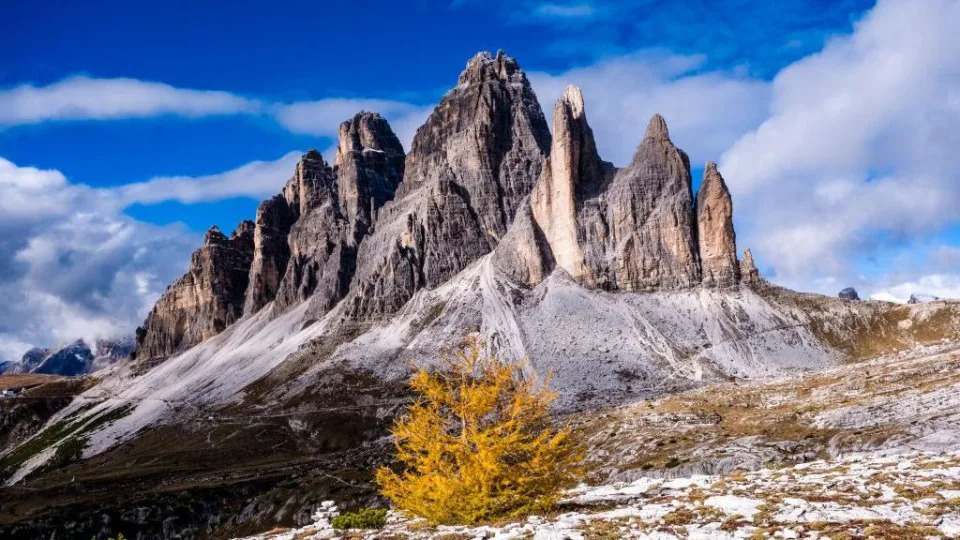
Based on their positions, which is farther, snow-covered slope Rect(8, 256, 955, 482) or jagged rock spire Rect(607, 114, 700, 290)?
jagged rock spire Rect(607, 114, 700, 290)

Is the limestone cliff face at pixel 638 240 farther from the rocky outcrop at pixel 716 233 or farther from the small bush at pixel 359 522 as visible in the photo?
the small bush at pixel 359 522

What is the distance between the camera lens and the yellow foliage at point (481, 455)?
23.0 m

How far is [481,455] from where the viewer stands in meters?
22.6

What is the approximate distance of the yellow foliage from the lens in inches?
907

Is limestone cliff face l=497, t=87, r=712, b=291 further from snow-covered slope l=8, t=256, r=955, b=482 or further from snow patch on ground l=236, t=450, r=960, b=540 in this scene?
snow patch on ground l=236, t=450, r=960, b=540

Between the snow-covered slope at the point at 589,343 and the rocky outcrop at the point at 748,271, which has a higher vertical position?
the rocky outcrop at the point at 748,271

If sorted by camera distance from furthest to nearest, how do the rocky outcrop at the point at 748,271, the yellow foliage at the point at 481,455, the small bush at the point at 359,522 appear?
the rocky outcrop at the point at 748,271
the small bush at the point at 359,522
the yellow foliage at the point at 481,455

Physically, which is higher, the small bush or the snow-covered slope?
the snow-covered slope

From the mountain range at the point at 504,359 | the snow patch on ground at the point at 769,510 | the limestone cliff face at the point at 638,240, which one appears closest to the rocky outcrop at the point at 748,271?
the mountain range at the point at 504,359

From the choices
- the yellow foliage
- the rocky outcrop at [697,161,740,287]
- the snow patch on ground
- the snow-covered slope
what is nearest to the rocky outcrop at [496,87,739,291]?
the rocky outcrop at [697,161,740,287]

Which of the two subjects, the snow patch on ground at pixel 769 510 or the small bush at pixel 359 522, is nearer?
the snow patch on ground at pixel 769 510

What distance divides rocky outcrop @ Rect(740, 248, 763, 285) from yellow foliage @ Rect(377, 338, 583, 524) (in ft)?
556

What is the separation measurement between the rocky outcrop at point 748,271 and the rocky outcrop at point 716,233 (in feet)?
4.35

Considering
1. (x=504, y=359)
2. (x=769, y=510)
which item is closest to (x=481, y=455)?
(x=769, y=510)
